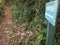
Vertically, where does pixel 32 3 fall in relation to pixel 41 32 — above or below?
above

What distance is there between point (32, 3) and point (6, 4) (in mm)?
7271

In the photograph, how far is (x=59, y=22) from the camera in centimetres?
219

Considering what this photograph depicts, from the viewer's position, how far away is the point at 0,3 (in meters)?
14.0

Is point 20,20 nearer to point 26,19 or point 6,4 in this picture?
point 26,19

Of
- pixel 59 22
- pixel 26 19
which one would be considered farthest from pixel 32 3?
pixel 59 22

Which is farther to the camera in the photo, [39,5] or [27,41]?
[39,5]

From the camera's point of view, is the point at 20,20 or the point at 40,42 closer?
the point at 40,42

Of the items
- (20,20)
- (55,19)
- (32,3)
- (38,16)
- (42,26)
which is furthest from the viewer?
(20,20)

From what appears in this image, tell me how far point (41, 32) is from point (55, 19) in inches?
127

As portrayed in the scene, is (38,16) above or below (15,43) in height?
above

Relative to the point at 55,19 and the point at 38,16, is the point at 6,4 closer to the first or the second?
the point at 38,16

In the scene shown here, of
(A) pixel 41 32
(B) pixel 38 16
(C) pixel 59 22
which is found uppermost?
(C) pixel 59 22

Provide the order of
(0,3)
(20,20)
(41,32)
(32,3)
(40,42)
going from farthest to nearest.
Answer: (0,3) → (20,20) → (32,3) → (41,32) → (40,42)

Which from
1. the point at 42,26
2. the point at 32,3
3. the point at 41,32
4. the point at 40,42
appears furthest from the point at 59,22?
the point at 32,3
